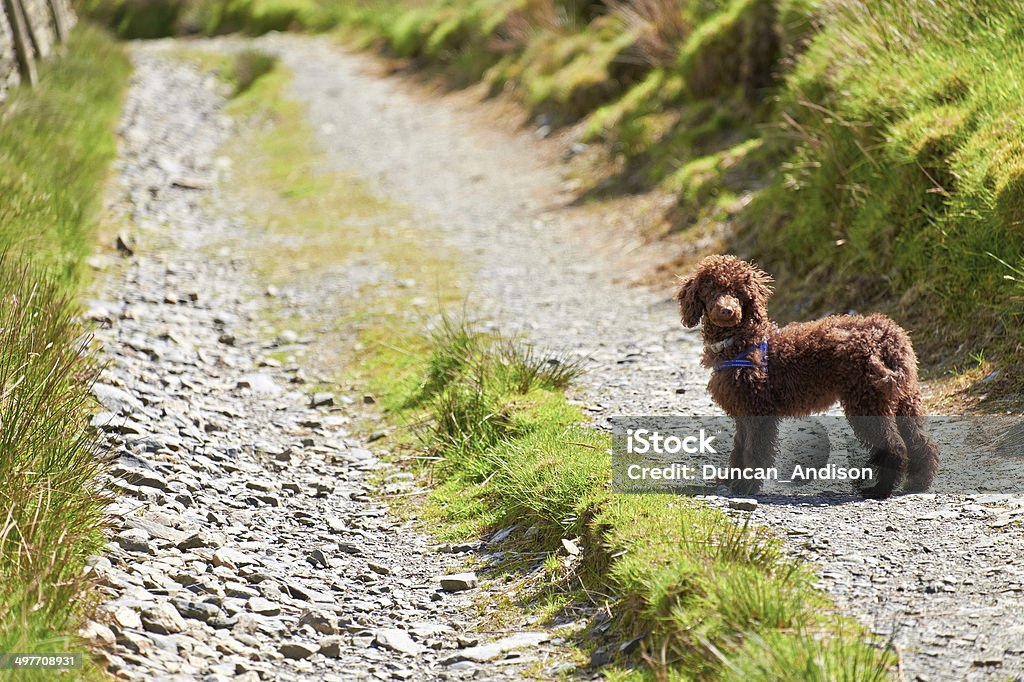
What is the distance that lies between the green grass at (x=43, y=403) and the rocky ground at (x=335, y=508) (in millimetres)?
323

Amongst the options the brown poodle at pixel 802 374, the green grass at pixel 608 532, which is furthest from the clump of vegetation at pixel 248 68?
the brown poodle at pixel 802 374

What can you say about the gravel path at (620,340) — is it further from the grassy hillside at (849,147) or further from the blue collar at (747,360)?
the grassy hillside at (849,147)

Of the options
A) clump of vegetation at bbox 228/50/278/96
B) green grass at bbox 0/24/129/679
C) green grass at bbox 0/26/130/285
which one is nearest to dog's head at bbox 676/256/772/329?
green grass at bbox 0/24/129/679

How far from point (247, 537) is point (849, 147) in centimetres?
575

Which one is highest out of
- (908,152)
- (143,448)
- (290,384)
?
(908,152)

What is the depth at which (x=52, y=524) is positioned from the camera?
454 cm

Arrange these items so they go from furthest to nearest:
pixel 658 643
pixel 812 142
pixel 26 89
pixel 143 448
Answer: pixel 26 89 → pixel 812 142 → pixel 143 448 → pixel 658 643

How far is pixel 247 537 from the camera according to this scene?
571 cm

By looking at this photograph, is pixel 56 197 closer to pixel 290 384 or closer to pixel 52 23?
pixel 290 384

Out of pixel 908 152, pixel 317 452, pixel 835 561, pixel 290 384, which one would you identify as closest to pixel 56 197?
pixel 290 384

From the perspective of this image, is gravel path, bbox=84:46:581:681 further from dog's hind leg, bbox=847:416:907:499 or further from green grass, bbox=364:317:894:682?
dog's hind leg, bbox=847:416:907:499

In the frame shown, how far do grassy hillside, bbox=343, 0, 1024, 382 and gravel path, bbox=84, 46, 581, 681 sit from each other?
12.5ft

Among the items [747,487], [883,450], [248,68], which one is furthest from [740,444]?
[248,68]

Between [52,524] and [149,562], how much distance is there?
2.14 feet
